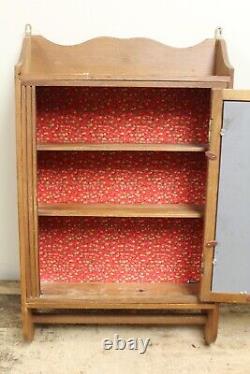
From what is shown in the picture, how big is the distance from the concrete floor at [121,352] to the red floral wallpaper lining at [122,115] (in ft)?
2.75

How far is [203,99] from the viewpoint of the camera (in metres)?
2.03

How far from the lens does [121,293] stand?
2.01 meters

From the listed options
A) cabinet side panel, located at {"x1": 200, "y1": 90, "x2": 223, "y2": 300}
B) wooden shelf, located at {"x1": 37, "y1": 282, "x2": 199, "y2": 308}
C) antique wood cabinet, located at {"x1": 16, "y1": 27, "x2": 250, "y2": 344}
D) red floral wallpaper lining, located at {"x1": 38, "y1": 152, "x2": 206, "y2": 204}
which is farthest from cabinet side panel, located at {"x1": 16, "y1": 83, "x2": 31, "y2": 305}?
cabinet side panel, located at {"x1": 200, "y1": 90, "x2": 223, "y2": 300}

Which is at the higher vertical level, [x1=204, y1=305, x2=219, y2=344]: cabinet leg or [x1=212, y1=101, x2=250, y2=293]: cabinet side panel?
[x1=212, y1=101, x2=250, y2=293]: cabinet side panel

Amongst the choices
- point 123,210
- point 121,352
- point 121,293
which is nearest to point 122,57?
point 123,210

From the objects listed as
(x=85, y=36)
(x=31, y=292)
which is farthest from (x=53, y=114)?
(x=31, y=292)

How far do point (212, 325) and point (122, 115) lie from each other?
97 centimetres

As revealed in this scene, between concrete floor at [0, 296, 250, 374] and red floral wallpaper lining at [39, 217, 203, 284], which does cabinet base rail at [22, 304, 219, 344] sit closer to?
concrete floor at [0, 296, 250, 374]

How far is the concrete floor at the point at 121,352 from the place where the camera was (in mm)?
1835

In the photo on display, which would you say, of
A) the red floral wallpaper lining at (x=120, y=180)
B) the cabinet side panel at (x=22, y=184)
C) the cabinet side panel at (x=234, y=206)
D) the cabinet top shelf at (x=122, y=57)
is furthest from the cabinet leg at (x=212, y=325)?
the cabinet top shelf at (x=122, y=57)

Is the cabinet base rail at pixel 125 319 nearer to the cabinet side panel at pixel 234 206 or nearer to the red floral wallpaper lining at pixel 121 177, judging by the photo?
the cabinet side panel at pixel 234 206

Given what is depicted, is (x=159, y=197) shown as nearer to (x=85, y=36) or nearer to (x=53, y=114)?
(x=53, y=114)

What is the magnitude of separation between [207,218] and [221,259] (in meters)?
0.18

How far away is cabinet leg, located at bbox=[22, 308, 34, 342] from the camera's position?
1.94 meters
